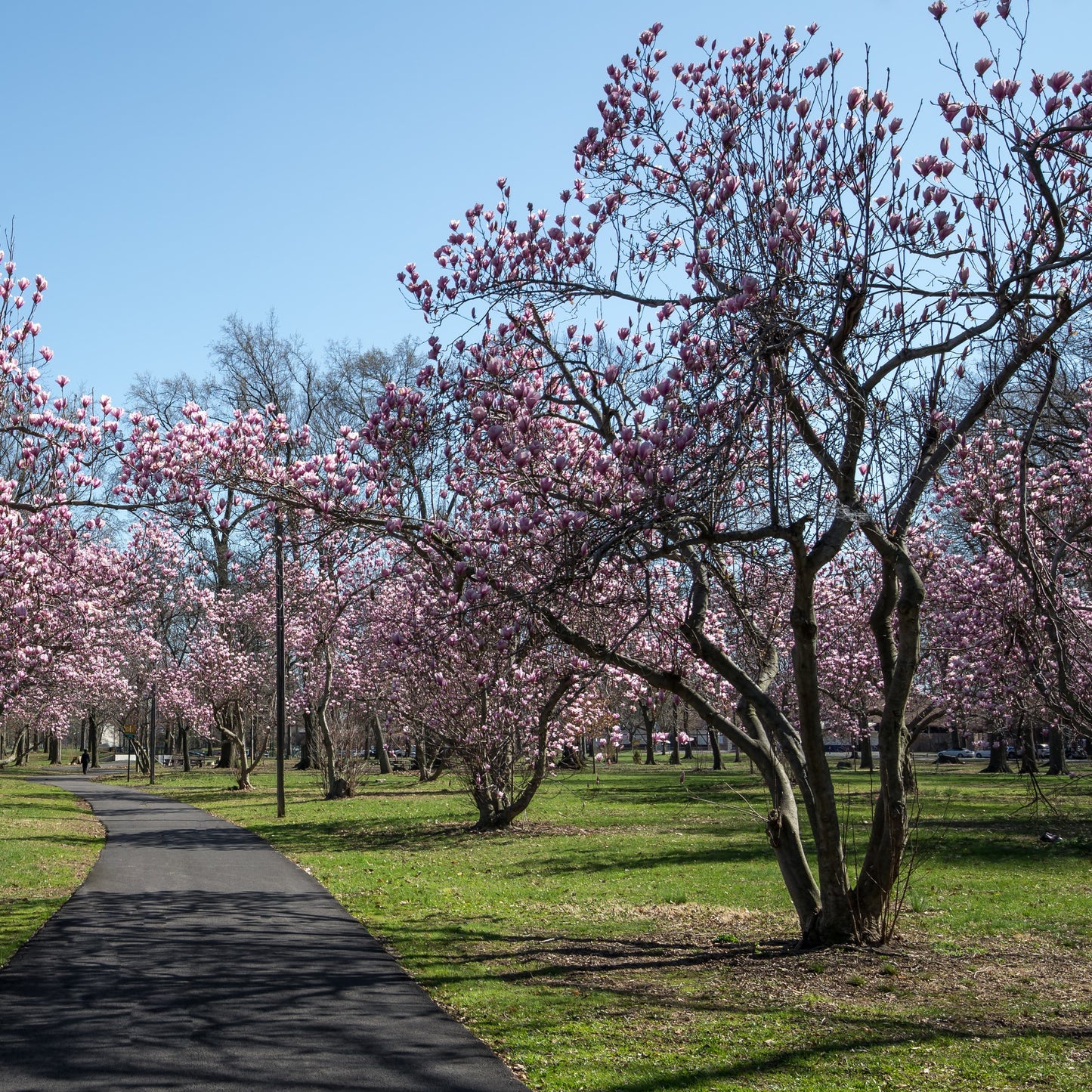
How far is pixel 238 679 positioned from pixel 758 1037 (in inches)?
1245

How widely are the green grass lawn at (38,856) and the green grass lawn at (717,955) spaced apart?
3.12 metres

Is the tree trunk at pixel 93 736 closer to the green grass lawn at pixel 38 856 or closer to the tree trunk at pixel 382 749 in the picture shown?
the tree trunk at pixel 382 749

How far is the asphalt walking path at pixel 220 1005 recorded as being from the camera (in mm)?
5602

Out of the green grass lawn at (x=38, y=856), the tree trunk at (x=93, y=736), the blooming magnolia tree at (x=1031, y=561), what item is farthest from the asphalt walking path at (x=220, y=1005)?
the tree trunk at (x=93, y=736)

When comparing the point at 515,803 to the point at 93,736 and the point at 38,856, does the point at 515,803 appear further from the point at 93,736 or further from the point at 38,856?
the point at 93,736

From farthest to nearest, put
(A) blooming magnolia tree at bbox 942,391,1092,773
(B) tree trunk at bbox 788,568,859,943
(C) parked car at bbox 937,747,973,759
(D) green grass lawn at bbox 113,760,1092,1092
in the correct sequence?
(C) parked car at bbox 937,747,973,759
(B) tree trunk at bbox 788,568,859,943
(A) blooming magnolia tree at bbox 942,391,1092,773
(D) green grass lawn at bbox 113,760,1092,1092

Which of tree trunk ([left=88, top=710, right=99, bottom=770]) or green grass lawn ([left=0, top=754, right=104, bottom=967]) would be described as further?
tree trunk ([left=88, top=710, right=99, bottom=770])

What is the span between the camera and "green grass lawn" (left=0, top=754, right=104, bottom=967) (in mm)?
10648

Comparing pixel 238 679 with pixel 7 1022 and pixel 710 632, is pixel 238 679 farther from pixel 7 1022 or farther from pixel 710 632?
pixel 7 1022

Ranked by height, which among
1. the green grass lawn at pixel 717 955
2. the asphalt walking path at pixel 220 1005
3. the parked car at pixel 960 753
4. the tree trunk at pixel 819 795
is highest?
the tree trunk at pixel 819 795

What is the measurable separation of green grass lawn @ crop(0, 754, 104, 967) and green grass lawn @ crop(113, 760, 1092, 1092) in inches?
123

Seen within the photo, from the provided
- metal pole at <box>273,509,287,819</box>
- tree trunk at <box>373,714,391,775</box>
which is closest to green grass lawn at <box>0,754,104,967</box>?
metal pole at <box>273,509,287,819</box>

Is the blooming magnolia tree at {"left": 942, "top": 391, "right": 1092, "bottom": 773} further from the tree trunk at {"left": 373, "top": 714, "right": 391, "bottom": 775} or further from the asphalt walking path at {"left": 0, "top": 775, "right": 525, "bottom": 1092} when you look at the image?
the tree trunk at {"left": 373, "top": 714, "right": 391, "bottom": 775}

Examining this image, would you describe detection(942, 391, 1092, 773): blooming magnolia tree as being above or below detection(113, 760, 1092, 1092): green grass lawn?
above
